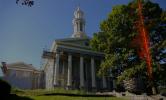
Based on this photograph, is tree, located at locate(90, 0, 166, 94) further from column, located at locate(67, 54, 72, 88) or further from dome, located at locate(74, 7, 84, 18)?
dome, located at locate(74, 7, 84, 18)

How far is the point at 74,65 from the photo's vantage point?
2021 inches

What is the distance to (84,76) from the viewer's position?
1999 inches

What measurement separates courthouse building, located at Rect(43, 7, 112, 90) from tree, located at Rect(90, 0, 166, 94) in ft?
36.5

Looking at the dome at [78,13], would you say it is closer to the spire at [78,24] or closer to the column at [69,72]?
the spire at [78,24]

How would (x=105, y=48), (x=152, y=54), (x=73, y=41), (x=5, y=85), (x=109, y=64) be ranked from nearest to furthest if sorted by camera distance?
(x=5, y=85) < (x=152, y=54) < (x=109, y=64) < (x=105, y=48) < (x=73, y=41)

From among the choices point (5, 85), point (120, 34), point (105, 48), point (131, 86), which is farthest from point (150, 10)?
point (5, 85)

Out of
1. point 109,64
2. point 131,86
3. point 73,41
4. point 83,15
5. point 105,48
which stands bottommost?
point 131,86

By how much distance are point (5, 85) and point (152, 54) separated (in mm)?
18968

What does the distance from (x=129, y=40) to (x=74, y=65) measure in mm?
18450

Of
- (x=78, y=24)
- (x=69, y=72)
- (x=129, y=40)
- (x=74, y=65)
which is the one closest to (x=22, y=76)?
(x=74, y=65)

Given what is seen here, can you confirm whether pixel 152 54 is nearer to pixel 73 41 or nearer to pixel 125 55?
pixel 125 55

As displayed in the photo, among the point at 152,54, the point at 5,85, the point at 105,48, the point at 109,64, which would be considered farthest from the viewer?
the point at 105,48

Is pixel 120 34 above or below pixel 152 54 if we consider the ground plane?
above

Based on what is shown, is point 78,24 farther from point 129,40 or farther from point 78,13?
point 129,40
